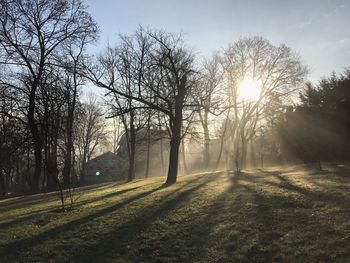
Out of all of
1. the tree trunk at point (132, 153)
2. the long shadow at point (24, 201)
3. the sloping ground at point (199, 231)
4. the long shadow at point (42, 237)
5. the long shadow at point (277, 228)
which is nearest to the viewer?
the long shadow at point (277, 228)

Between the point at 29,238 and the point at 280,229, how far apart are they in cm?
663

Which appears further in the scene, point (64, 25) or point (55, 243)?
point (64, 25)

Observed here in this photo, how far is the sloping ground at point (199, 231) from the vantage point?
9.34 meters

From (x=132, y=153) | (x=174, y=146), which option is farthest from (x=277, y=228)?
(x=132, y=153)

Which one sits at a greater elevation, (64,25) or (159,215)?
(64,25)

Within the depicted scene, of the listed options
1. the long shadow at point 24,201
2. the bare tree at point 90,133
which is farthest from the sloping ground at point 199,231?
the bare tree at point 90,133

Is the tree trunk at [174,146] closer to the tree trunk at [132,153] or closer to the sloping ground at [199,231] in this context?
the sloping ground at [199,231]

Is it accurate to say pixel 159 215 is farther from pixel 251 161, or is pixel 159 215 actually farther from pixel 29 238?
pixel 251 161

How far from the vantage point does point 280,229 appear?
1045 centimetres

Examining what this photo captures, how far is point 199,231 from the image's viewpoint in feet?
37.0

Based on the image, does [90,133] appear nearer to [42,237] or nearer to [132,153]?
[132,153]

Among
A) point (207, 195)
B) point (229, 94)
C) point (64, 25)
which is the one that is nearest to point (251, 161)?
point (229, 94)

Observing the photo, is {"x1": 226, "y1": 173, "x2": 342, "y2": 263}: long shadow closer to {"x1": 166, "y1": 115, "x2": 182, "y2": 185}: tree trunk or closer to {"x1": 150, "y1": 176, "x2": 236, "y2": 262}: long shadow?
{"x1": 150, "y1": 176, "x2": 236, "y2": 262}: long shadow

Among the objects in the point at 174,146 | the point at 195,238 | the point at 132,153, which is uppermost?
the point at 132,153
